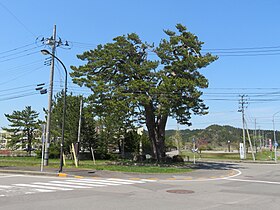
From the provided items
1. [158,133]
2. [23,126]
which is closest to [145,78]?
[158,133]

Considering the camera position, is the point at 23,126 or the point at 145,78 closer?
the point at 145,78

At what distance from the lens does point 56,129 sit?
144 ft

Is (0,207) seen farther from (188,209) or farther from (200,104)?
(200,104)

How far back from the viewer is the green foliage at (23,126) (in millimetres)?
56000

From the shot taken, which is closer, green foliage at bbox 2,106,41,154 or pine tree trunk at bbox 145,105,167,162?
pine tree trunk at bbox 145,105,167,162

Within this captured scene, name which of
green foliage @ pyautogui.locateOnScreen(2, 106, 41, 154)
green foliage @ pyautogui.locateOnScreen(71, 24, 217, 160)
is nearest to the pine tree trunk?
green foliage @ pyautogui.locateOnScreen(71, 24, 217, 160)

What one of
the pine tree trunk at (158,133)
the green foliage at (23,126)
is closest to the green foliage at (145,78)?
the pine tree trunk at (158,133)

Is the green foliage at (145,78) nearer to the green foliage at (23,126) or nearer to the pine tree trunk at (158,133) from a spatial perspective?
the pine tree trunk at (158,133)

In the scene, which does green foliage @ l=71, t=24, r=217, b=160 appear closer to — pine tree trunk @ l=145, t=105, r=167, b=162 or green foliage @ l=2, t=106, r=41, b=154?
pine tree trunk @ l=145, t=105, r=167, b=162

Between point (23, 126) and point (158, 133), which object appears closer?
point (158, 133)

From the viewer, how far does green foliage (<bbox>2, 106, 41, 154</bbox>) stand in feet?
184

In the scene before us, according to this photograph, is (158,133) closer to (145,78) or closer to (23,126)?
(145,78)

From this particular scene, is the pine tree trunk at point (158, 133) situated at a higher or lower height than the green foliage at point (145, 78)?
lower

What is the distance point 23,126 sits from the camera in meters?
56.2
